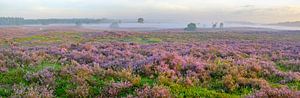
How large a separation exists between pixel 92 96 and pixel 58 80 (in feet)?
5.69

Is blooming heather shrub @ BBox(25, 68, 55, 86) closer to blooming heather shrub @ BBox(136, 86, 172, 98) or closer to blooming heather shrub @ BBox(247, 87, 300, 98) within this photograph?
blooming heather shrub @ BBox(136, 86, 172, 98)

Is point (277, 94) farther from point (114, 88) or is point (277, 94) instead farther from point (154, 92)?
point (114, 88)

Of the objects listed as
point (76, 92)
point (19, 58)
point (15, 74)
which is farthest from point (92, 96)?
point (19, 58)

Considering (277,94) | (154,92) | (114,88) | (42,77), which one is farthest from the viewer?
(42,77)

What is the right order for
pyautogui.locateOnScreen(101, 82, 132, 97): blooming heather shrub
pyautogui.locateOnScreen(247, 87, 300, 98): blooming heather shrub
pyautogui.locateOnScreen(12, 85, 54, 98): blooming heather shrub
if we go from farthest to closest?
pyautogui.locateOnScreen(101, 82, 132, 97): blooming heather shrub, pyautogui.locateOnScreen(12, 85, 54, 98): blooming heather shrub, pyautogui.locateOnScreen(247, 87, 300, 98): blooming heather shrub

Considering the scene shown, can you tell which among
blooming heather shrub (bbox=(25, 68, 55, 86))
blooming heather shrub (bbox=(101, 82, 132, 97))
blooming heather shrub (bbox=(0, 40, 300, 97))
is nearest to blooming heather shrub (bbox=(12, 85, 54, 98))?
blooming heather shrub (bbox=(0, 40, 300, 97))

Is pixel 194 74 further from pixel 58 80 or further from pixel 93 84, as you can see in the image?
pixel 58 80

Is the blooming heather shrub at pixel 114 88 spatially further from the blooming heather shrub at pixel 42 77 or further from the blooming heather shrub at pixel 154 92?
the blooming heather shrub at pixel 42 77

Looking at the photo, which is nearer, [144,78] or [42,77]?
[42,77]

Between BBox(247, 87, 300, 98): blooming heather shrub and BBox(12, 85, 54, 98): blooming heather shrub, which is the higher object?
BBox(247, 87, 300, 98): blooming heather shrub

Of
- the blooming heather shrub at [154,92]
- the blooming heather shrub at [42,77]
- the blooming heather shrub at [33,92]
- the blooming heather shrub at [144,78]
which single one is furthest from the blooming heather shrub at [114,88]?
the blooming heather shrub at [42,77]

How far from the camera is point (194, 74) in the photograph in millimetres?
12508

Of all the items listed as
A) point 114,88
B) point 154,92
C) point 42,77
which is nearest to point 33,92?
point 42,77

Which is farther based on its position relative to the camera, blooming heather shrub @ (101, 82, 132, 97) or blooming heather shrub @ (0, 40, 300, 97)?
blooming heather shrub @ (0, 40, 300, 97)
